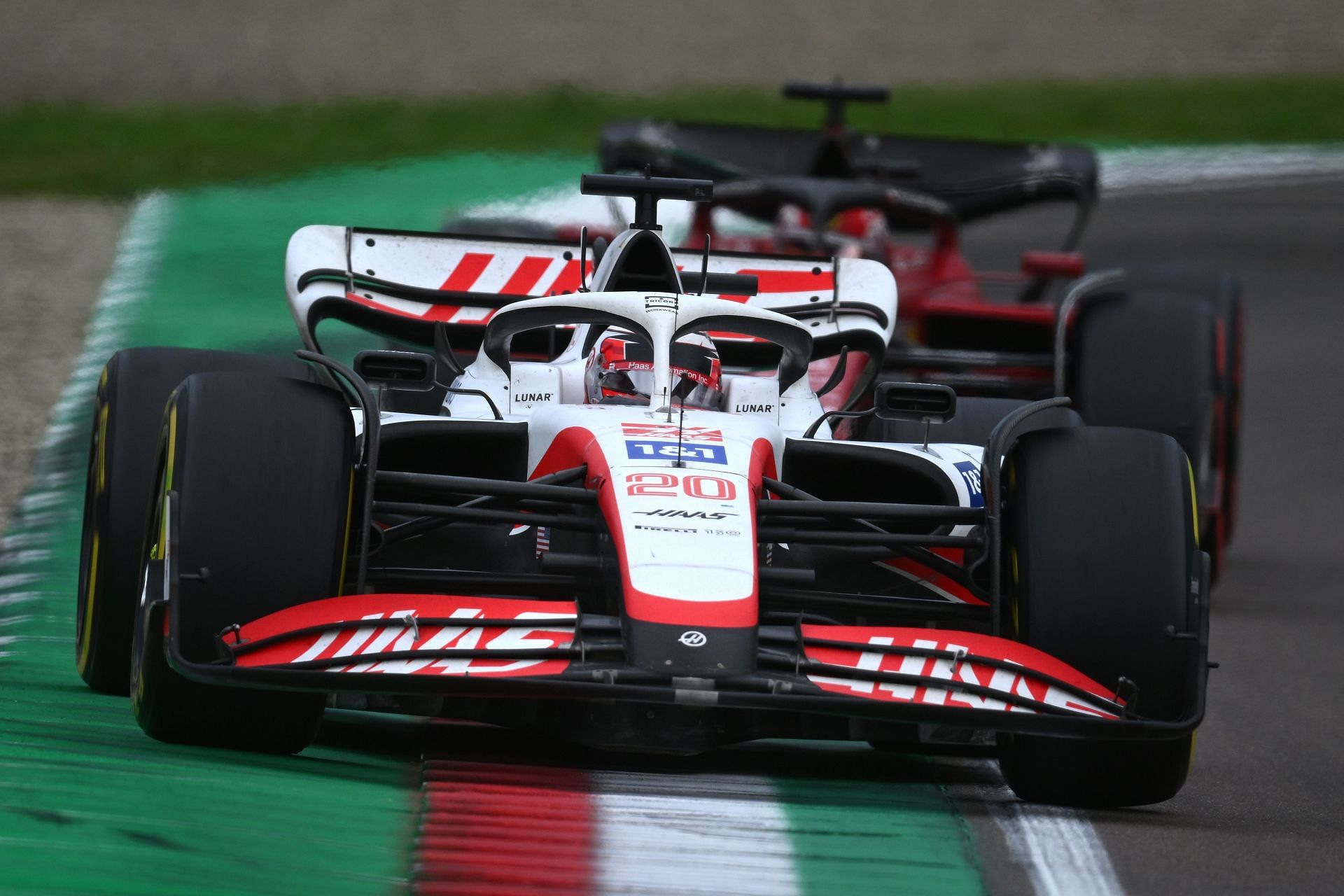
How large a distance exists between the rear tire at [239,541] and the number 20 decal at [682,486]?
750mm

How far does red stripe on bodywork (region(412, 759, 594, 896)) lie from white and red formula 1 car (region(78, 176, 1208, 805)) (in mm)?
176

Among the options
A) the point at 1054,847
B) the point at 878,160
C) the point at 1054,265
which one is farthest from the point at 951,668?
the point at 878,160

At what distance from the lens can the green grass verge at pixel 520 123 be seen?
72.6 ft

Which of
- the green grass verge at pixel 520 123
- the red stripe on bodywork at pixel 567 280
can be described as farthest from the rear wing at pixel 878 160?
the green grass verge at pixel 520 123

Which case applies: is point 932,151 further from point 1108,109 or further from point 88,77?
point 88,77

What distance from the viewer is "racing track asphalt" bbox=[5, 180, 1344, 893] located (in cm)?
525

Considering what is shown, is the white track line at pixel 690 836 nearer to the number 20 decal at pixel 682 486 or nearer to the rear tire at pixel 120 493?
the number 20 decal at pixel 682 486

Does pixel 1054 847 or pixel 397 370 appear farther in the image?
pixel 397 370

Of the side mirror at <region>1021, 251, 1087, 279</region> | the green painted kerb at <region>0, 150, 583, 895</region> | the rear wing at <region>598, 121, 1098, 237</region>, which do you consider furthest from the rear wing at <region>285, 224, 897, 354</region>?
the rear wing at <region>598, 121, 1098, 237</region>

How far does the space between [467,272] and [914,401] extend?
2794 millimetres

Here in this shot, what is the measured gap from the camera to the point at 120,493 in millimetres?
6441

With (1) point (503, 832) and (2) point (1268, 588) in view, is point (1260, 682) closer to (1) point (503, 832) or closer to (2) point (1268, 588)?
(2) point (1268, 588)

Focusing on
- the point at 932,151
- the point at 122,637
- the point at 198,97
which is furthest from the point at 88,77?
the point at 122,637

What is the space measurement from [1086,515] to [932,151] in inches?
Answer: 342
